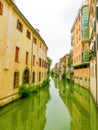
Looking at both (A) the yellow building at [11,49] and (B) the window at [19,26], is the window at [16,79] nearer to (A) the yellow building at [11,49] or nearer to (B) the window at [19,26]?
(A) the yellow building at [11,49]

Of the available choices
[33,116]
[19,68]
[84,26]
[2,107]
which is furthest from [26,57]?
[84,26]

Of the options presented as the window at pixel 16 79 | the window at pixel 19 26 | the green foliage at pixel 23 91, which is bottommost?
the green foliage at pixel 23 91

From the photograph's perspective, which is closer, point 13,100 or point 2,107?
point 2,107

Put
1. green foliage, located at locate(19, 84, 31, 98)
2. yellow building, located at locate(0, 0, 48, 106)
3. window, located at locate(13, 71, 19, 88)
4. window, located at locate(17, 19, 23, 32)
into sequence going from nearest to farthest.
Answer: yellow building, located at locate(0, 0, 48, 106), window, located at locate(13, 71, 19, 88), window, located at locate(17, 19, 23, 32), green foliage, located at locate(19, 84, 31, 98)

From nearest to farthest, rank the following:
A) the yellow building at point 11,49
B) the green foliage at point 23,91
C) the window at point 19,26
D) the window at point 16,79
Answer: the yellow building at point 11,49 → the window at point 16,79 → the window at point 19,26 → the green foliage at point 23,91

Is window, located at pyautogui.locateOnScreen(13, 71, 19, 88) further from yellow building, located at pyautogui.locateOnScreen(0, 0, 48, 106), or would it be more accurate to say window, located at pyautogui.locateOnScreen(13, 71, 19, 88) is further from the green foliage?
the green foliage

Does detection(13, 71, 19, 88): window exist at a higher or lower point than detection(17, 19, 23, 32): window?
lower

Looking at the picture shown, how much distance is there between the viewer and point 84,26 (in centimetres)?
3080

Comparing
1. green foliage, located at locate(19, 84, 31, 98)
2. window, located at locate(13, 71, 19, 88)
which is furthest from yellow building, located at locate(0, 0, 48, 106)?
green foliage, located at locate(19, 84, 31, 98)

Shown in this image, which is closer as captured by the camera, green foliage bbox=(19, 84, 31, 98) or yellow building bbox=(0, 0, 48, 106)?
yellow building bbox=(0, 0, 48, 106)

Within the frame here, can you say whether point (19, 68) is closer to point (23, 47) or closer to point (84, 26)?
point (23, 47)

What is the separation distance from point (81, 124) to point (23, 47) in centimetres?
1201

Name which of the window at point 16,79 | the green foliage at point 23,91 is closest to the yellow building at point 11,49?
the window at point 16,79

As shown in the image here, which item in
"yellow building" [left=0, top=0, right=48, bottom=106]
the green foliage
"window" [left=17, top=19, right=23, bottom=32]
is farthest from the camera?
the green foliage
